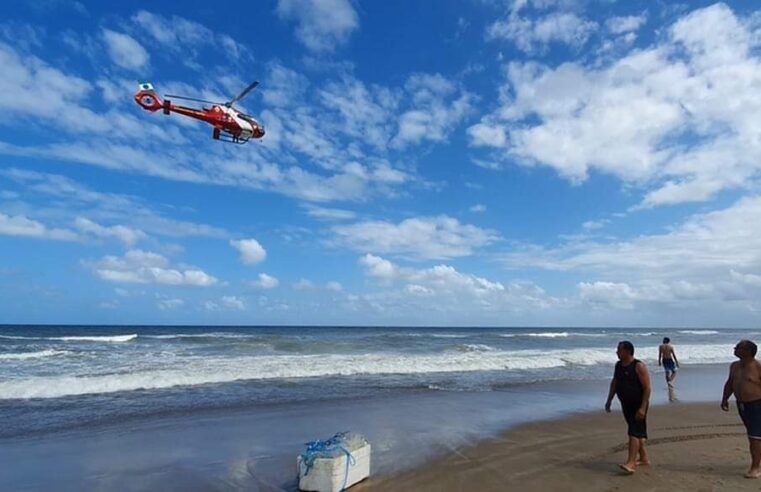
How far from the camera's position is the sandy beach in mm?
5914

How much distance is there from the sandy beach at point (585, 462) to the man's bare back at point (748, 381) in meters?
0.97

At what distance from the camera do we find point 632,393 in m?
6.07

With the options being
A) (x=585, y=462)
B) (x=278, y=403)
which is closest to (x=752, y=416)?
(x=585, y=462)

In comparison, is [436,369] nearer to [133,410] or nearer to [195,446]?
[133,410]

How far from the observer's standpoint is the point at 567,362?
21922 mm

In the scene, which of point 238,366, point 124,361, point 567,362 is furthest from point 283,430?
point 567,362

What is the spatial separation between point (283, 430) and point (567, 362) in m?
16.5


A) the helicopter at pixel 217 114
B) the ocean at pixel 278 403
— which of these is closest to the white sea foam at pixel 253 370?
the ocean at pixel 278 403

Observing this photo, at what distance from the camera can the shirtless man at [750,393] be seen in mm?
5863

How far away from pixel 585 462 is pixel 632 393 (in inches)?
57.0

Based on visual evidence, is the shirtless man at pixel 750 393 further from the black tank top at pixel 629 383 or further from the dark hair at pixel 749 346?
the black tank top at pixel 629 383

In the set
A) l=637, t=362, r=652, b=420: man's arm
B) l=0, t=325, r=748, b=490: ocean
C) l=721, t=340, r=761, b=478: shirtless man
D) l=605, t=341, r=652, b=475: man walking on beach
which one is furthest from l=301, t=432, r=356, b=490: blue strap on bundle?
l=721, t=340, r=761, b=478: shirtless man

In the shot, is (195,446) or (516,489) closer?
(516,489)

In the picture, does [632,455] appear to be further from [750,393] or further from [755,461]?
[750,393]
